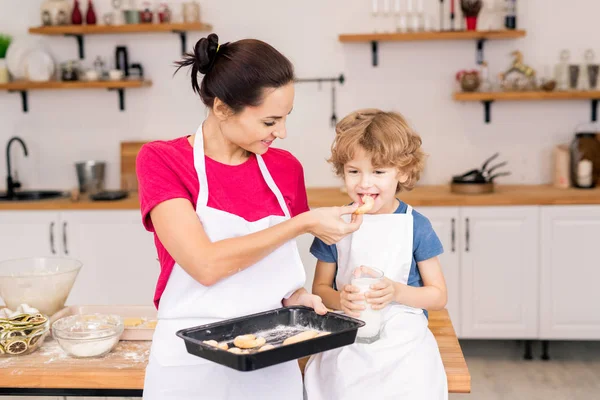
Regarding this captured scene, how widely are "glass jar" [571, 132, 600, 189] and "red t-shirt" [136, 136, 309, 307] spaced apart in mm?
2797

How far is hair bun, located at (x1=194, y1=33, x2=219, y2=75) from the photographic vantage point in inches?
73.1

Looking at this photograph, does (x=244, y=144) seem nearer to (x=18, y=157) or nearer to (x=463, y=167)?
(x=463, y=167)

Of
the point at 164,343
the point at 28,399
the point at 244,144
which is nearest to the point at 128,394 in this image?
the point at 164,343

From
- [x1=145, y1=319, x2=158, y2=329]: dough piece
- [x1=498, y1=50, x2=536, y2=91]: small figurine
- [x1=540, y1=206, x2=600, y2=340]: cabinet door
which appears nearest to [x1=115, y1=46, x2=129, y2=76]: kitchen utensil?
[x1=498, y1=50, x2=536, y2=91]: small figurine

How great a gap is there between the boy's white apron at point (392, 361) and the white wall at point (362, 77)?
265 cm

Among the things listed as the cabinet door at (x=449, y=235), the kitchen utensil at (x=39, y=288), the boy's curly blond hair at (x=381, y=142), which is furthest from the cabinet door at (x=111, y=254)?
the boy's curly blond hair at (x=381, y=142)

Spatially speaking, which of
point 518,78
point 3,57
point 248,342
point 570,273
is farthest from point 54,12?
point 248,342

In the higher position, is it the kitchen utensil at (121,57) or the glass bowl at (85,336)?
the kitchen utensil at (121,57)

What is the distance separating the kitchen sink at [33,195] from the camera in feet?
15.0

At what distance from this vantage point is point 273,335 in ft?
6.08

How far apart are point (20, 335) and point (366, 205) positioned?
39.8 inches

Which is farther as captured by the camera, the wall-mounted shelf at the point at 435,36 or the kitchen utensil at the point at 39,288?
the wall-mounted shelf at the point at 435,36

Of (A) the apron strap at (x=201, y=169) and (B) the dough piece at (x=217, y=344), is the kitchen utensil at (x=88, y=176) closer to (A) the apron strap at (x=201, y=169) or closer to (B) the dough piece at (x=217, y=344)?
(A) the apron strap at (x=201, y=169)

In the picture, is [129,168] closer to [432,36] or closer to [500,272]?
[432,36]
